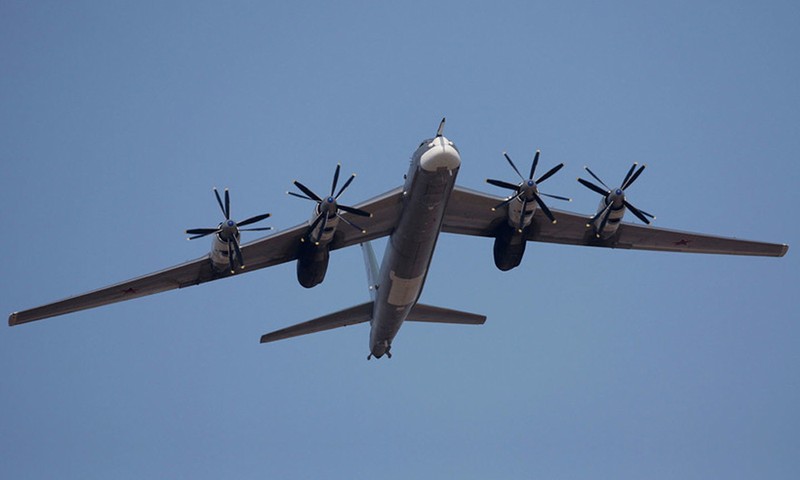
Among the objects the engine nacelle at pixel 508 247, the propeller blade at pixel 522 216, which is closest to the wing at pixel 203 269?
the engine nacelle at pixel 508 247

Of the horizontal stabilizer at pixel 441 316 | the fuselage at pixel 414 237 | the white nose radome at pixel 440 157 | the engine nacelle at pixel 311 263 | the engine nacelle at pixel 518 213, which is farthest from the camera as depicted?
the horizontal stabilizer at pixel 441 316

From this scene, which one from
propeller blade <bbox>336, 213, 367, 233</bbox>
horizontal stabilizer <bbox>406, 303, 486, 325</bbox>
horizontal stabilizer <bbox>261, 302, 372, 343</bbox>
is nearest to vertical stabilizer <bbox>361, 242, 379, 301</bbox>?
horizontal stabilizer <bbox>261, 302, 372, 343</bbox>

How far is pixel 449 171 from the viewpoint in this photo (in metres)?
35.4

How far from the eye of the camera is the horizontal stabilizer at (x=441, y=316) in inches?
1722

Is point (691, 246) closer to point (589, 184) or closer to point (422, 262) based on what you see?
point (589, 184)

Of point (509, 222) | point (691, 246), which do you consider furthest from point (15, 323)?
point (691, 246)

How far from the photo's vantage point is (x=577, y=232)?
42281 mm

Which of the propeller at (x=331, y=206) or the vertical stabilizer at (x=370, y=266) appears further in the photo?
the vertical stabilizer at (x=370, y=266)

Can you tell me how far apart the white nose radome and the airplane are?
7cm

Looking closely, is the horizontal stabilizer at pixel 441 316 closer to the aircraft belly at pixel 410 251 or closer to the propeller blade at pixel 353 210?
the aircraft belly at pixel 410 251

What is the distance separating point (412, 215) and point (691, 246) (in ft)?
43.5

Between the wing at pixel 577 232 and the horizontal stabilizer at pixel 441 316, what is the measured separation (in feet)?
12.2

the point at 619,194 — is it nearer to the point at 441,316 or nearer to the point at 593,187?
the point at 593,187

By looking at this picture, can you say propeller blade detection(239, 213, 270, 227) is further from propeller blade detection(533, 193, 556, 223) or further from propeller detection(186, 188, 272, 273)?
propeller blade detection(533, 193, 556, 223)
